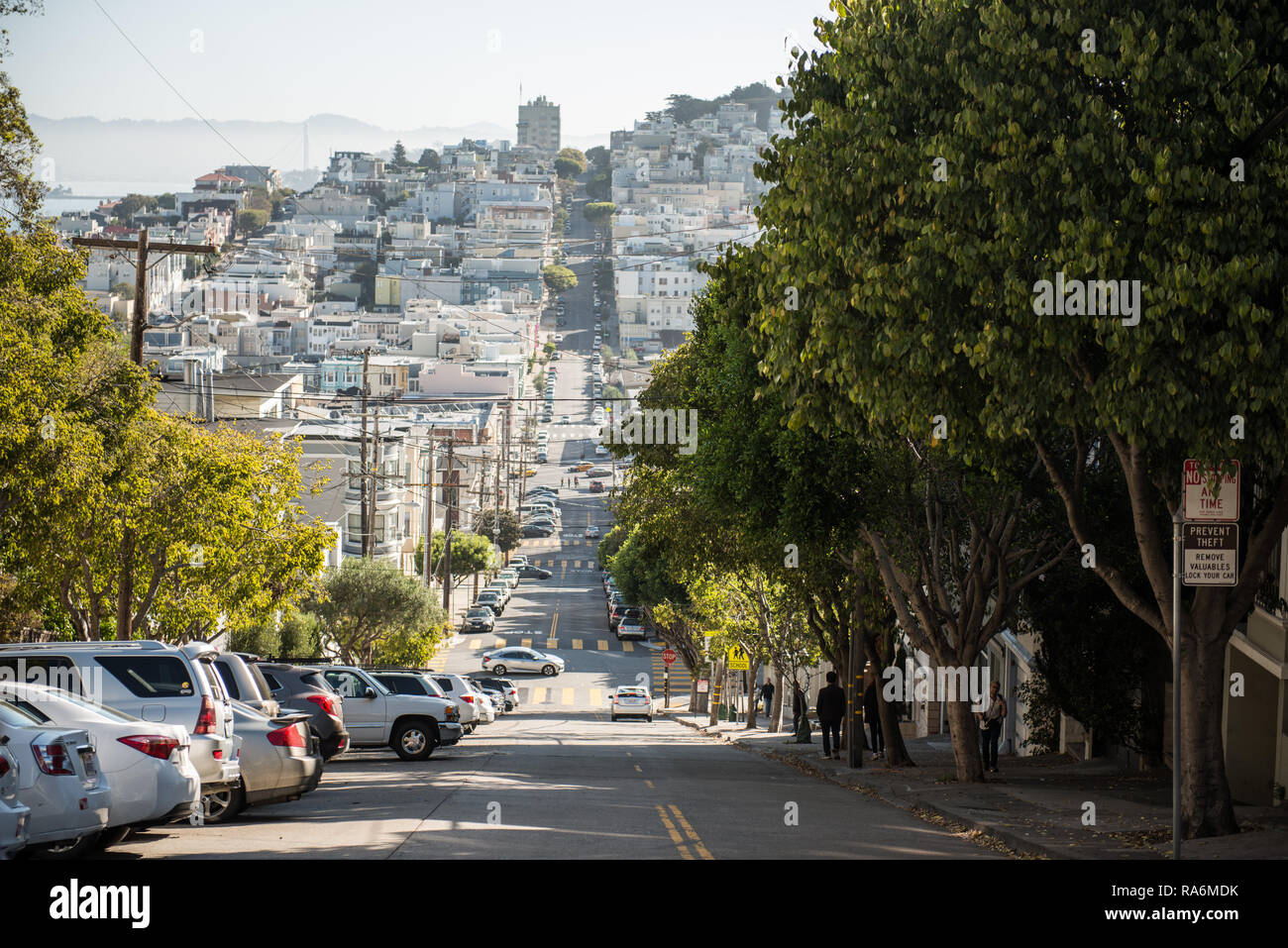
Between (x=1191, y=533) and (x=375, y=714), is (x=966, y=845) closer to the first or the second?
(x=1191, y=533)

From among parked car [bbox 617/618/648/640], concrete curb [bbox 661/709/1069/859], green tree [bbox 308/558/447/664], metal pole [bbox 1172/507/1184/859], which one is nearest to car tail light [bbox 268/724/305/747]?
concrete curb [bbox 661/709/1069/859]

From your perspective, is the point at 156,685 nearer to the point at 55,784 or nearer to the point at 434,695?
the point at 55,784

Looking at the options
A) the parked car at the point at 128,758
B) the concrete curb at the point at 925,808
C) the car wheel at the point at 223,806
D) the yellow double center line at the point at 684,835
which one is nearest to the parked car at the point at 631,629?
the concrete curb at the point at 925,808

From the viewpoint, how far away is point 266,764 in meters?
16.4

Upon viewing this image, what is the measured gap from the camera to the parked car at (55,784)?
1115cm

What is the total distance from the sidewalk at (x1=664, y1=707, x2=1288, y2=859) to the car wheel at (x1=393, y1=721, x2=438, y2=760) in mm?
7563

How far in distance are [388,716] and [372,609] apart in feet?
101

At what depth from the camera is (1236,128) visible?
12.2 meters

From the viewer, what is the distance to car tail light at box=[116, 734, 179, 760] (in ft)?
40.9

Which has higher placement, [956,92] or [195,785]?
[956,92]

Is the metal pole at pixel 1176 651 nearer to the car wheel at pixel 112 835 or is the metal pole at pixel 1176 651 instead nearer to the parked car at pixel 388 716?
the car wheel at pixel 112 835

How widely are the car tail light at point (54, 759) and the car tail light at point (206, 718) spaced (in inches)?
112

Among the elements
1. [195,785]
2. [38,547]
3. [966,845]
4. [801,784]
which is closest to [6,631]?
[38,547]
